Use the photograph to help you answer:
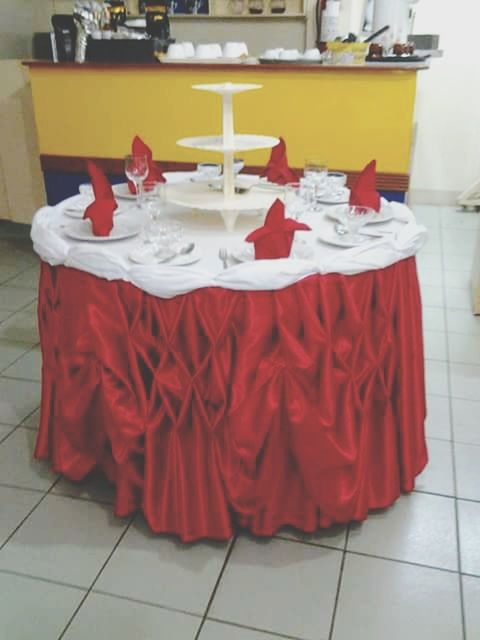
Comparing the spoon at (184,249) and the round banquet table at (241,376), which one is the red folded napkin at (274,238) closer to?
the round banquet table at (241,376)

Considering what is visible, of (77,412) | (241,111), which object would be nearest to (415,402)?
(77,412)

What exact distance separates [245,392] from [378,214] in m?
0.77

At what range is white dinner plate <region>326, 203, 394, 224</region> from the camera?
182 centimetres

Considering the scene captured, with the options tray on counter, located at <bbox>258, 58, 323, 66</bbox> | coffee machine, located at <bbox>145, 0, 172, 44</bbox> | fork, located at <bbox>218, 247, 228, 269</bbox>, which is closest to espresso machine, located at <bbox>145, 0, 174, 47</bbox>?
coffee machine, located at <bbox>145, 0, 172, 44</bbox>

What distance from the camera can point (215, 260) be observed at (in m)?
1.56

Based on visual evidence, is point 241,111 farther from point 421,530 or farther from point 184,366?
point 421,530

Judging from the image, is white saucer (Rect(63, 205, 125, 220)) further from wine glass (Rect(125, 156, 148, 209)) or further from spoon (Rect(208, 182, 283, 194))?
spoon (Rect(208, 182, 283, 194))

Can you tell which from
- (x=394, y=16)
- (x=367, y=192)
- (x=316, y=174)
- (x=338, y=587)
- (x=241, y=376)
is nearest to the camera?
(x=241, y=376)

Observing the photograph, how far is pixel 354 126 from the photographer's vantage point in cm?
287

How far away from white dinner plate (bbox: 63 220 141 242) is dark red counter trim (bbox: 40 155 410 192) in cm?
142

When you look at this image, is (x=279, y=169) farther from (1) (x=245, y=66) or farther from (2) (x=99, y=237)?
(1) (x=245, y=66)

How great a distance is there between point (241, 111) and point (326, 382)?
200 cm

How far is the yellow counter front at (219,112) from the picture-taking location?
2.80m

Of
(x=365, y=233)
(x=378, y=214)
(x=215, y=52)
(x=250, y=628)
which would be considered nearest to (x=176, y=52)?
(x=215, y=52)
